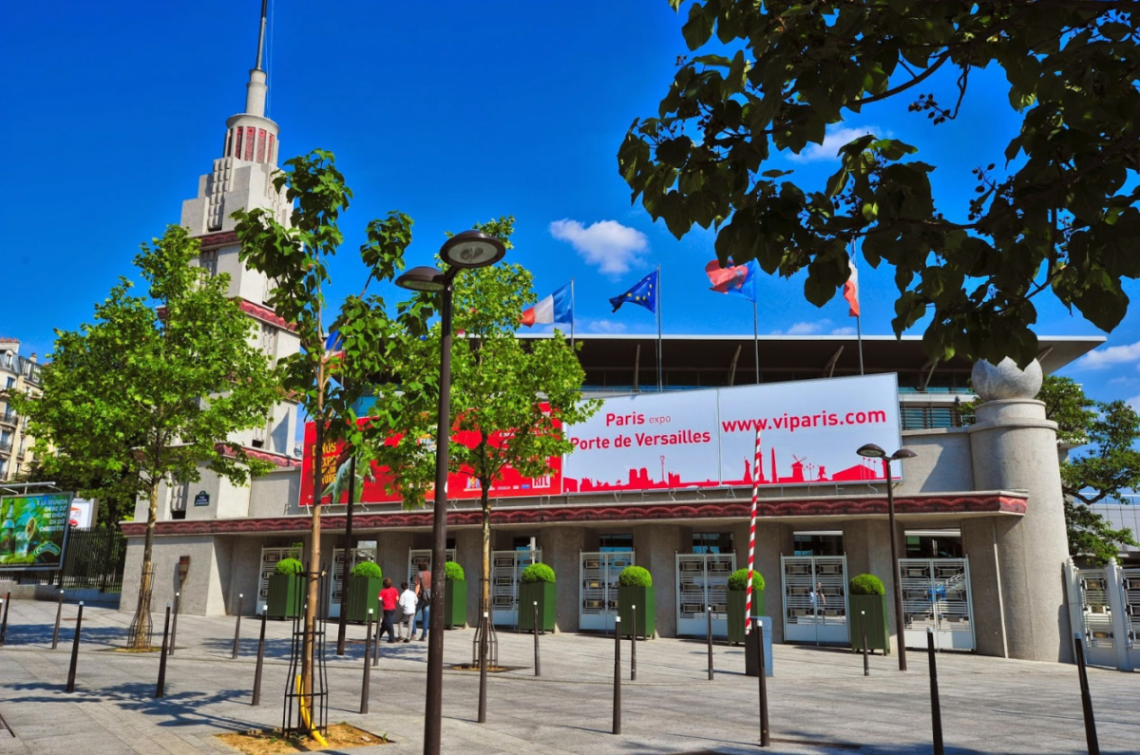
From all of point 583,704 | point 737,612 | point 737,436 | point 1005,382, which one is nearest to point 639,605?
point 737,612

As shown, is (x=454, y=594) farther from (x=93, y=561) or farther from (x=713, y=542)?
(x=93, y=561)

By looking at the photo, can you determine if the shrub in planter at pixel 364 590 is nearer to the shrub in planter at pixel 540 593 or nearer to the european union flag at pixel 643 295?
the shrub in planter at pixel 540 593

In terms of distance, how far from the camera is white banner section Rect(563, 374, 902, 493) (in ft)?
82.3

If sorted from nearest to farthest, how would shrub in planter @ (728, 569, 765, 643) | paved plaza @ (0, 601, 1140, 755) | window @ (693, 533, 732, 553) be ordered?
paved plaza @ (0, 601, 1140, 755), shrub in planter @ (728, 569, 765, 643), window @ (693, 533, 732, 553)

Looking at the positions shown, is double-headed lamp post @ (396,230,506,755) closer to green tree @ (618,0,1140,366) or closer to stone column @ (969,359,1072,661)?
green tree @ (618,0,1140,366)

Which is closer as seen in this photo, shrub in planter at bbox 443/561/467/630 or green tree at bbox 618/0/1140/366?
green tree at bbox 618/0/1140/366

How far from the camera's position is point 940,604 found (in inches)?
935

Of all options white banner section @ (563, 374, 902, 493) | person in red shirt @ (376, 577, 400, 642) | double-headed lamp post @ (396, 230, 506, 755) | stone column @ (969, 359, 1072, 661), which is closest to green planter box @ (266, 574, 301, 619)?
person in red shirt @ (376, 577, 400, 642)

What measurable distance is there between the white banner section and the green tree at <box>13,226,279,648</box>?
437 inches

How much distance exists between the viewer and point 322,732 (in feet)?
31.6

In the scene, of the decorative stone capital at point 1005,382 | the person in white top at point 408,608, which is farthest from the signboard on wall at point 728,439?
the person in white top at point 408,608

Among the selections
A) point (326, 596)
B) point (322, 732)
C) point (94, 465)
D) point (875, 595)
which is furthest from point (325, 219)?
point (326, 596)

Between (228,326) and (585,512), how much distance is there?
11.9 m

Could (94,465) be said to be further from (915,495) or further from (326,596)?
(915,495)
